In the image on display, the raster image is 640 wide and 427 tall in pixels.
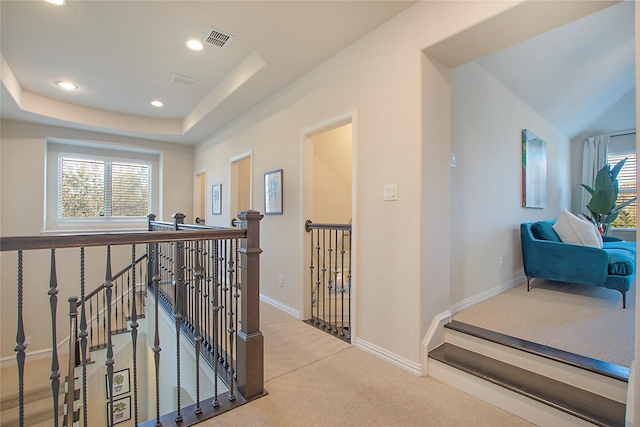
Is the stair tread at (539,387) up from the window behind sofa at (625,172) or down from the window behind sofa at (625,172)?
down

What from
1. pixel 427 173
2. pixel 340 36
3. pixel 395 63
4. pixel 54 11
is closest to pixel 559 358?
pixel 427 173

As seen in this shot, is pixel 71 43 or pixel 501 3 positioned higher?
pixel 71 43

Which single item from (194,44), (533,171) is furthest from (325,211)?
(533,171)

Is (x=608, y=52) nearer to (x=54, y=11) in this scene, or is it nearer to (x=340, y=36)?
(x=340, y=36)

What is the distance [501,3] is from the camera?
166cm

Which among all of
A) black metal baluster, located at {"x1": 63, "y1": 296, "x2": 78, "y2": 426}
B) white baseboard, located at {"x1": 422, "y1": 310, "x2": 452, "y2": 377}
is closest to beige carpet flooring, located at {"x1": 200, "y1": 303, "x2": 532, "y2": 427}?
white baseboard, located at {"x1": 422, "y1": 310, "x2": 452, "y2": 377}

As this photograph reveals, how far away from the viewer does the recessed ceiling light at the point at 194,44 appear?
2921 mm

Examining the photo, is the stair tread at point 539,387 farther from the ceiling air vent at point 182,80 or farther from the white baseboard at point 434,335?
the ceiling air vent at point 182,80

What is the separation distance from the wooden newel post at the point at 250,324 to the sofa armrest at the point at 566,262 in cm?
331

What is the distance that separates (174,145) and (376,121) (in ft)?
17.6

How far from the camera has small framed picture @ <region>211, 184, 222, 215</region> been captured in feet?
17.1

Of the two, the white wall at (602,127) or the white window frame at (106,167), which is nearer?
the white window frame at (106,167)

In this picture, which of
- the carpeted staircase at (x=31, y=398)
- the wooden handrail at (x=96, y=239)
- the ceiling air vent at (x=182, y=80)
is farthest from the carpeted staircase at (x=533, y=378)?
the carpeted staircase at (x=31, y=398)

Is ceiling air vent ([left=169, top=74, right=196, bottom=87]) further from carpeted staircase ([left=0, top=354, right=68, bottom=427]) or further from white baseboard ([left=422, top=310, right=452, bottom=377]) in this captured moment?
carpeted staircase ([left=0, top=354, right=68, bottom=427])
